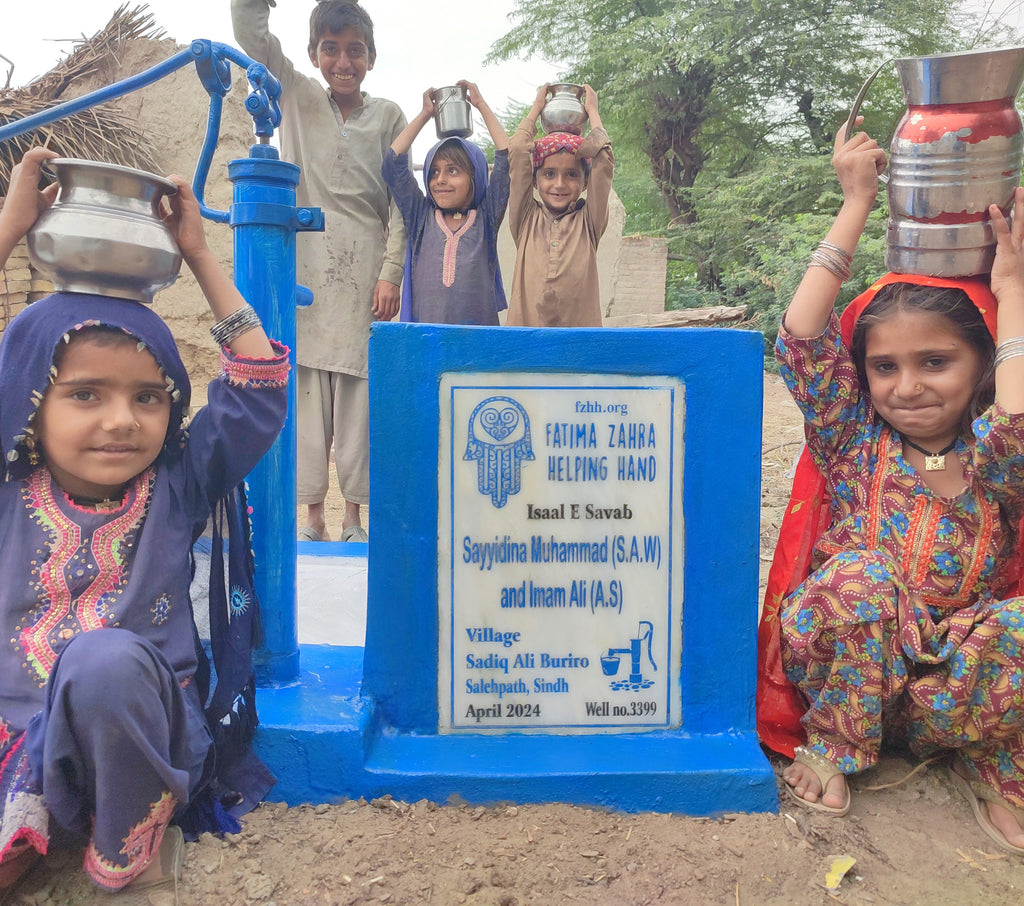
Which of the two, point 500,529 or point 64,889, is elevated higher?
point 500,529

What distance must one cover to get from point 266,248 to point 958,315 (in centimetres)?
155

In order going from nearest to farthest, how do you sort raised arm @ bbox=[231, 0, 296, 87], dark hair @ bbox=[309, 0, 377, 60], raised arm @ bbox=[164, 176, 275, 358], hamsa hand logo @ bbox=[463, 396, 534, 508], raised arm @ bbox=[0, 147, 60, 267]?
raised arm @ bbox=[0, 147, 60, 267]
raised arm @ bbox=[164, 176, 275, 358]
hamsa hand logo @ bbox=[463, 396, 534, 508]
raised arm @ bbox=[231, 0, 296, 87]
dark hair @ bbox=[309, 0, 377, 60]

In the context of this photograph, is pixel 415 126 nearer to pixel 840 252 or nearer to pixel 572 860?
pixel 840 252

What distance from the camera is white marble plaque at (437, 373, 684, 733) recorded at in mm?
1991

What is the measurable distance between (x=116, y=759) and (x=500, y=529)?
88 cm

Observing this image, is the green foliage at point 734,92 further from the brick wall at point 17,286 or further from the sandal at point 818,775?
the sandal at point 818,775

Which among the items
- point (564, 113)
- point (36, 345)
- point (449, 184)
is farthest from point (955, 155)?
point (449, 184)

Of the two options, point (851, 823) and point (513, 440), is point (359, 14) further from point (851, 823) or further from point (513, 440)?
point (851, 823)

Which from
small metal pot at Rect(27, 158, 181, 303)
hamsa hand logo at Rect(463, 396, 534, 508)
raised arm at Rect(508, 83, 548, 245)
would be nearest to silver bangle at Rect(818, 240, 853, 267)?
hamsa hand logo at Rect(463, 396, 534, 508)

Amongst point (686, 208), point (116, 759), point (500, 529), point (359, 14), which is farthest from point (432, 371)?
point (686, 208)

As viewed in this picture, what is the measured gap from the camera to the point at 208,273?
1.79 m

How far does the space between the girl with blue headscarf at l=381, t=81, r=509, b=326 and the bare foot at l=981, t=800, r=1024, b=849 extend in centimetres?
239

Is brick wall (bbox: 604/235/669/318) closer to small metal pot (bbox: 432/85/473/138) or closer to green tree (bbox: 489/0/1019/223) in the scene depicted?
green tree (bbox: 489/0/1019/223)

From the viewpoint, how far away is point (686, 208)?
16969 mm
